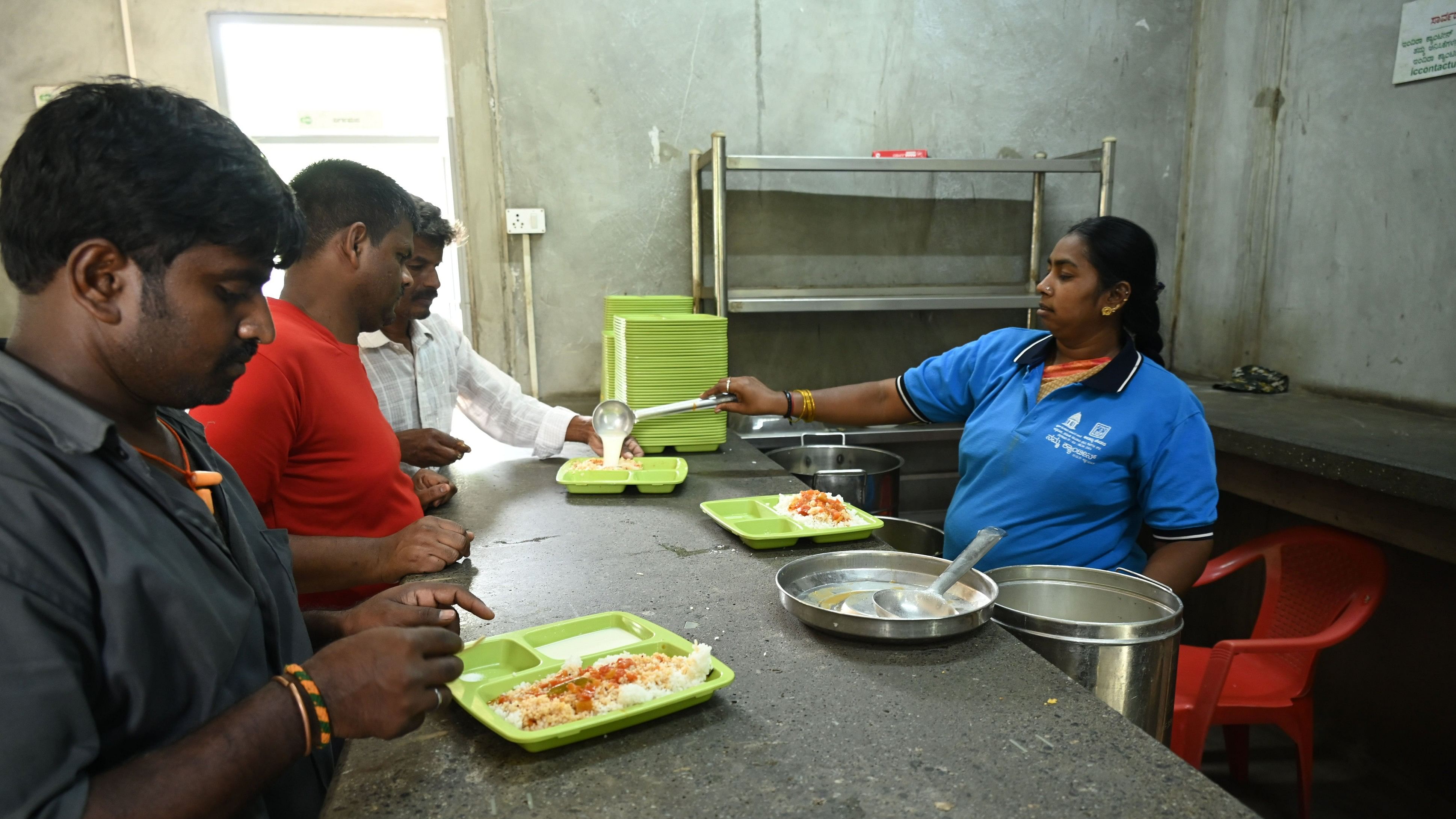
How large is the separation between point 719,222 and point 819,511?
1.79 m

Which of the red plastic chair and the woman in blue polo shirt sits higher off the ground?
the woman in blue polo shirt

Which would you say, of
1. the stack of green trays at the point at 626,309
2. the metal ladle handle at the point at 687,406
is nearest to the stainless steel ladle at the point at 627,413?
the metal ladle handle at the point at 687,406

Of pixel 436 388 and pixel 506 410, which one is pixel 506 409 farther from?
pixel 436 388

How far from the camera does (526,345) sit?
3637 mm

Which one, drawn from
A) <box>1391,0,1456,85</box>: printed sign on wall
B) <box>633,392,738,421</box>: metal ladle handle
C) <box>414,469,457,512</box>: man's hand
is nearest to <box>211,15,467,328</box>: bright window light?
<box>633,392,738,421</box>: metal ladle handle

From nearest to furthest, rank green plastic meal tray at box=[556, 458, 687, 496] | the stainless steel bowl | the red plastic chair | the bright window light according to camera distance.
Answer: the stainless steel bowl → the red plastic chair → green plastic meal tray at box=[556, 458, 687, 496] → the bright window light

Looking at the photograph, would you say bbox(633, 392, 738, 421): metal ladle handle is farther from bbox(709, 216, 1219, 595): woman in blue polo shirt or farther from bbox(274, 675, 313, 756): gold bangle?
bbox(274, 675, 313, 756): gold bangle

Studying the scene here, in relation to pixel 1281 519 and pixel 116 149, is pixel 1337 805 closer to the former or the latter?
pixel 1281 519

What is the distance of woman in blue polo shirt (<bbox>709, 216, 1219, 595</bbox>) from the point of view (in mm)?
1853

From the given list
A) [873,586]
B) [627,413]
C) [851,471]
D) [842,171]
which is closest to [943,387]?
[851,471]

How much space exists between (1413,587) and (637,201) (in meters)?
3.18

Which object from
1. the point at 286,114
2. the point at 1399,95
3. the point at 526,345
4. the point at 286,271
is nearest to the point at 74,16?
the point at 286,114

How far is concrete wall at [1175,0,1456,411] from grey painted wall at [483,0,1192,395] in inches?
8.8

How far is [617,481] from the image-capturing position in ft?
7.16
